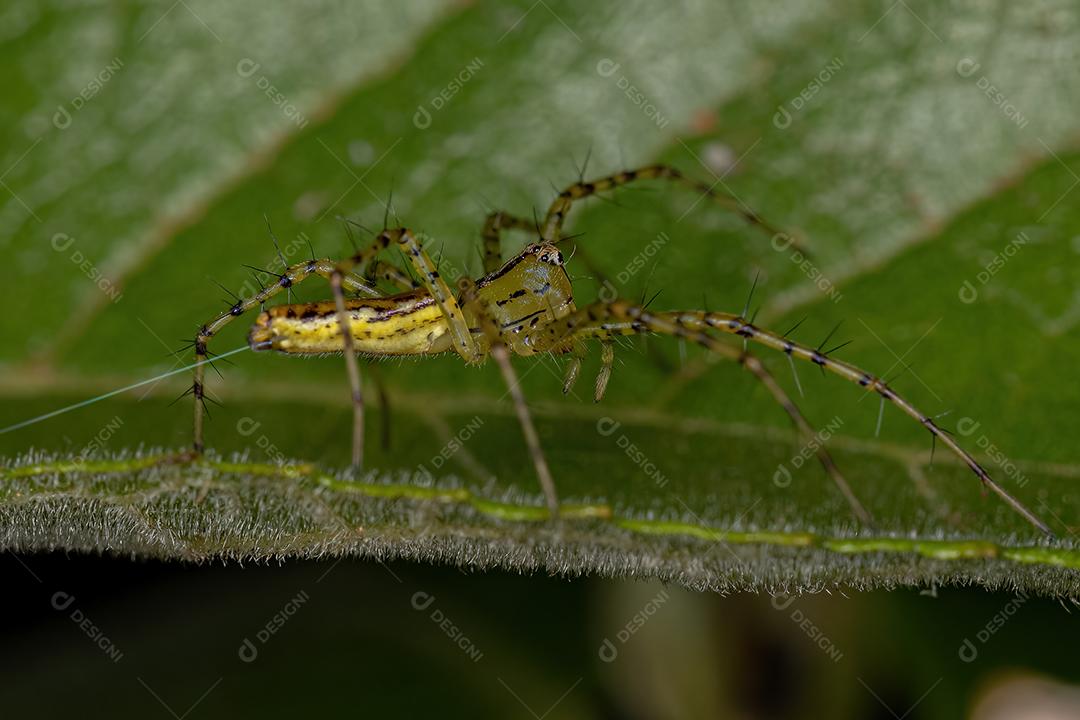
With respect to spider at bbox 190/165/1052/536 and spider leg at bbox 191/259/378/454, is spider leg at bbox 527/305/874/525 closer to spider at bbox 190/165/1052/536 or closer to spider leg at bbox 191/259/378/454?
spider at bbox 190/165/1052/536

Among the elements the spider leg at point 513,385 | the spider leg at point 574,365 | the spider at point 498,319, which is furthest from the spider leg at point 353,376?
the spider leg at point 574,365

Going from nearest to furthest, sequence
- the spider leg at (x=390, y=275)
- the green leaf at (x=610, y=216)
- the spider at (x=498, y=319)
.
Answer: the green leaf at (x=610, y=216)
the spider at (x=498, y=319)
the spider leg at (x=390, y=275)

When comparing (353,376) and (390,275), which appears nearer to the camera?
(353,376)

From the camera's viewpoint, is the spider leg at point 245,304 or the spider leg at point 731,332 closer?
→ the spider leg at point 731,332

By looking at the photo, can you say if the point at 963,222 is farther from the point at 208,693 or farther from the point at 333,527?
the point at 208,693

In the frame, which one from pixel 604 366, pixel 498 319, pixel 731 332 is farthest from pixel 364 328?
pixel 731 332

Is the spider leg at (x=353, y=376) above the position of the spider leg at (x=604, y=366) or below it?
above

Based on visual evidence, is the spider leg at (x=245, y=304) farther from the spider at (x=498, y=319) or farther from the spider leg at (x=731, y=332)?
→ the spider leg at (x=731, y=332)

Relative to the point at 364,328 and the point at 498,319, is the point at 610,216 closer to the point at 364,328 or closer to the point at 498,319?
the point at 498,319
